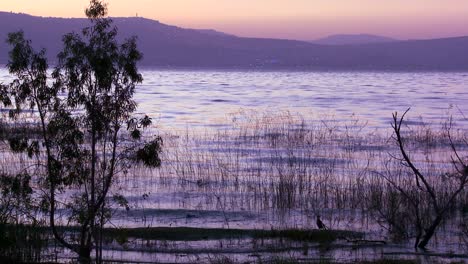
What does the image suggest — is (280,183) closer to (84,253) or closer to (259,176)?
(259,176)

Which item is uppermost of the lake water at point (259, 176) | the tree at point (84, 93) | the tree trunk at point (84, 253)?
the tree at point (84, 93)

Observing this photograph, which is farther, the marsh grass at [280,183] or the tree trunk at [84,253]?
the marsh grass at [280,183]

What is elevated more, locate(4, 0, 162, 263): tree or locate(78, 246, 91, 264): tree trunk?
locate(4, 0, 162, 263): tree

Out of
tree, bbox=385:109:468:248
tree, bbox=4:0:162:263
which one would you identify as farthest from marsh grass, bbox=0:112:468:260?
tree, bbox=4:0:162:263

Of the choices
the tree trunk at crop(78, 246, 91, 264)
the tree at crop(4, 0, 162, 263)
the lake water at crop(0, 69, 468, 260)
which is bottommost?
the lake water at crop(0, 69, 468, 260)

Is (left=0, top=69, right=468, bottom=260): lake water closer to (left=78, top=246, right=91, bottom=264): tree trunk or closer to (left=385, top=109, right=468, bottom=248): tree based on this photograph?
(left=385, top=109, right=468, bottom=248): tree

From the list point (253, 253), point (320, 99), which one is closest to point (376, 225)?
point (253, 253)

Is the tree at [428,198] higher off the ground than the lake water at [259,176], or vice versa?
the tree at [428,198]

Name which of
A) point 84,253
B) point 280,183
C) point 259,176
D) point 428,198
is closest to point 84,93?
point 84,253

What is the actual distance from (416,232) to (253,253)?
333cm

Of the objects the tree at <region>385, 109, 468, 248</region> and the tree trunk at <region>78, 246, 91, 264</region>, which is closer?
the tree trunk at <region>78, 246, 91, 264</region>

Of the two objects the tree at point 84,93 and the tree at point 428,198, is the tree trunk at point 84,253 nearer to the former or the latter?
the tree at point 84,93

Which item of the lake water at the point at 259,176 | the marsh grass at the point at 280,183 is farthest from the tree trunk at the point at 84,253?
the marsh grass at the point at 280,183

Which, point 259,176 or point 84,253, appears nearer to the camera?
point 84,253
